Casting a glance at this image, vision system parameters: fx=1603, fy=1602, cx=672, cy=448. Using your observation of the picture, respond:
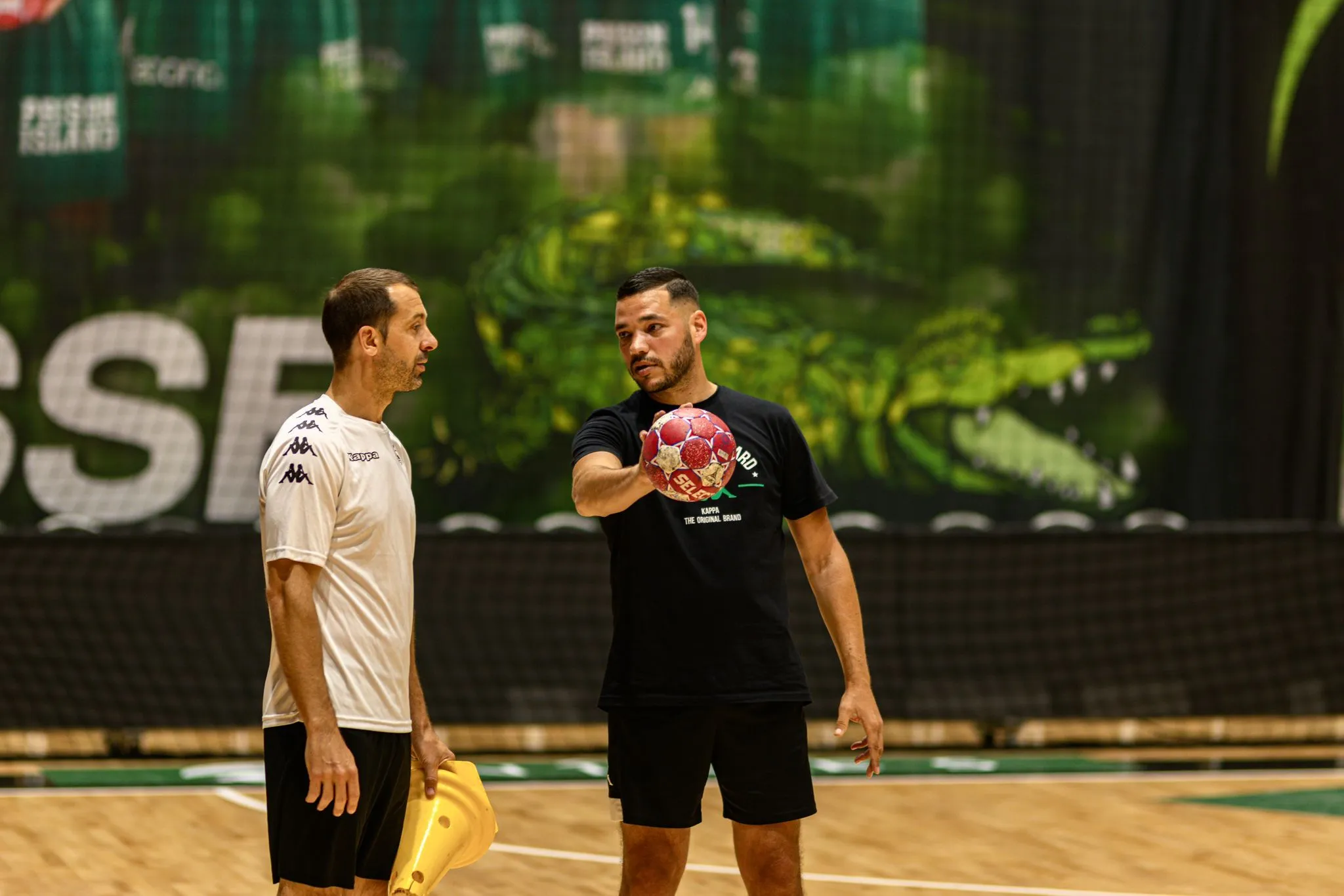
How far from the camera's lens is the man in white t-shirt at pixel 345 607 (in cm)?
373

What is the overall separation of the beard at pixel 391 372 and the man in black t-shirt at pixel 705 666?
58cm

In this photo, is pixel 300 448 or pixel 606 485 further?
pixel 606 485

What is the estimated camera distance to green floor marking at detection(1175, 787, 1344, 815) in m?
8.23

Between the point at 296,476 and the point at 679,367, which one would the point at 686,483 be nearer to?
the point at 679,367

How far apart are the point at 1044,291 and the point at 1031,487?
1378mm

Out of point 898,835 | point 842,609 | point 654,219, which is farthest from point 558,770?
point 842,609

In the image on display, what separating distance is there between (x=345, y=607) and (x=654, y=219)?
7570mm

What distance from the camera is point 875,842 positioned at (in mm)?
7496

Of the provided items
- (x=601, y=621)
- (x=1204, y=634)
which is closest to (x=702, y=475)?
(x=601, y=621)

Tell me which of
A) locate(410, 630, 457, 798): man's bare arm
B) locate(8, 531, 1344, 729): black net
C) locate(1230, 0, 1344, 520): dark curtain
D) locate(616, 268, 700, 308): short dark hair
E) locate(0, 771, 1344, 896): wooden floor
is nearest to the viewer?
locate(410, 630, 457, 798): man's bare arm

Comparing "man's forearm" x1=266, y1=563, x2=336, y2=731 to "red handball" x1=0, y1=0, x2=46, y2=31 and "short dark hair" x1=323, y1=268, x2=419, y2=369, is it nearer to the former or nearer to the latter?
"short dark hair" x1=323, y1=268, x2=419, y2=369

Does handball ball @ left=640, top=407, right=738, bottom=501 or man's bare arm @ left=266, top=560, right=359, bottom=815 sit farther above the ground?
handball ball @ left=640, top=407, right=738, bottom=501

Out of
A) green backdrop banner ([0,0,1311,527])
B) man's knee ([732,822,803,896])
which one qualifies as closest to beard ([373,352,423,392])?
man's knee ([732,822,803,896])

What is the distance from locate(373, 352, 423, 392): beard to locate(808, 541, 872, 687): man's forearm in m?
1.29
